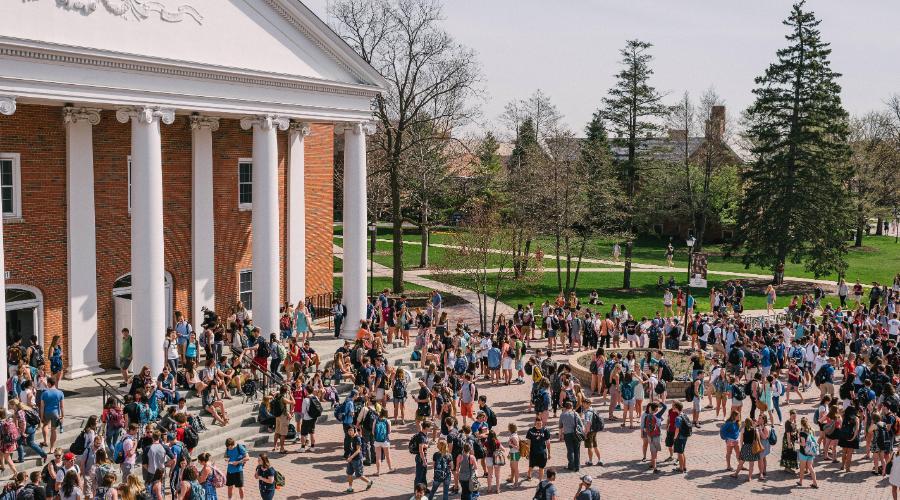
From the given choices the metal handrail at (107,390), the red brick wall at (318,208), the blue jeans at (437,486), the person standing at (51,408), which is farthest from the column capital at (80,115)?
the blue jeans at (437,486)

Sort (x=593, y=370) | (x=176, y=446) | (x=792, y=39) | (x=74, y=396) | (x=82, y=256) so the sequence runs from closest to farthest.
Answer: (x=176, y=446) → (x=74, y=396) → (x=82, y=256) → (x=593, y=370) → (x=792, y=39)

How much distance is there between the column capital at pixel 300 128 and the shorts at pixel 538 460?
48.8ft

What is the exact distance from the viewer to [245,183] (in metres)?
27.5

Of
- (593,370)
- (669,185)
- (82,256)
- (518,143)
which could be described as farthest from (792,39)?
(82,256)

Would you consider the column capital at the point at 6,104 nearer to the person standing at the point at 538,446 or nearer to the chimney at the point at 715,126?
the person standing at the point at 538,446

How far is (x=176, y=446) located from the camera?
15703 mm

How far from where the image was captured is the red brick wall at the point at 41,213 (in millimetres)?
21438

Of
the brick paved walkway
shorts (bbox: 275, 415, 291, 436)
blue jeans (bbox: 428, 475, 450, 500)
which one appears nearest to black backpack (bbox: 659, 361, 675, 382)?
the brick paved walkway

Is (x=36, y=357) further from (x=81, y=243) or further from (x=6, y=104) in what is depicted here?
(x=6, y=104)

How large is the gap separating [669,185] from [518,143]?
456 inches

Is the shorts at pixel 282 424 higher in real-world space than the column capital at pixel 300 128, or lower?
lower

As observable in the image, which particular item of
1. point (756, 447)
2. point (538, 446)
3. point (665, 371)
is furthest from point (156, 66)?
point (756, 447)

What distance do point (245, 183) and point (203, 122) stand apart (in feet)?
8.74

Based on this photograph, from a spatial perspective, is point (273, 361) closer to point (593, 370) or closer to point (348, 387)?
point (348, 387)
